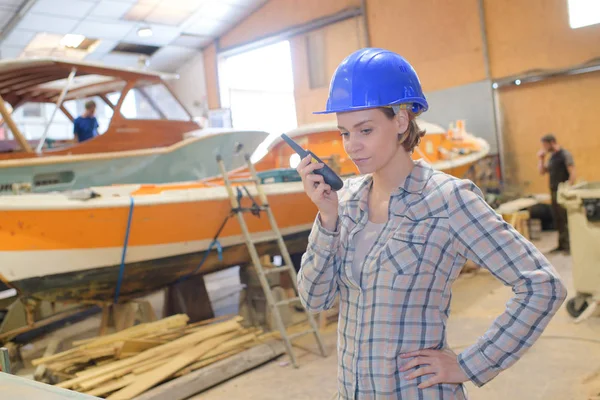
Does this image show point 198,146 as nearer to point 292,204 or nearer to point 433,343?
point 292,204

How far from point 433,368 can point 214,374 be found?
2.95 metres

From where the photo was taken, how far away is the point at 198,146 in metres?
6.21

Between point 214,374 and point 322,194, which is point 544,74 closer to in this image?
point 214,374

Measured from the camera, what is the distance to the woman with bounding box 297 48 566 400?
134 centimetres

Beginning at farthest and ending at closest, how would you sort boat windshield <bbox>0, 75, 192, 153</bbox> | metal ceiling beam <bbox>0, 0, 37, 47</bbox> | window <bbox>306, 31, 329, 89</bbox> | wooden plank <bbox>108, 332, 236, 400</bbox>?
window <bbox>306, 31, 329, 89</bbox> < metal ceiling beam <bbox>0, 0, 37, 47</bbox> < boat windshield <bbox>0, 75, 192, 153</bbox> < wooden plank <bbox>108, 332, 236, 400</bbox>

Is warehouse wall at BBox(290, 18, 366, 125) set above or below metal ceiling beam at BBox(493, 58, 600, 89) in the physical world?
above

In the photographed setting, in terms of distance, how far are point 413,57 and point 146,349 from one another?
929 centimetres

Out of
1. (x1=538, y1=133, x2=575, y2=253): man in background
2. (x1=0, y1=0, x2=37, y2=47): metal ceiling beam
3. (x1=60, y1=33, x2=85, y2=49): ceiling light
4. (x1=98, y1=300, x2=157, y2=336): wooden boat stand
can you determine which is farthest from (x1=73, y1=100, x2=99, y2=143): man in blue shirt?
(x1=60, y1=33, x2=85, y2=49): ceiling light

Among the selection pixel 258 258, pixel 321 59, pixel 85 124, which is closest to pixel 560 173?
pixel 258 258

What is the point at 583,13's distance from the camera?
9609 millimetres

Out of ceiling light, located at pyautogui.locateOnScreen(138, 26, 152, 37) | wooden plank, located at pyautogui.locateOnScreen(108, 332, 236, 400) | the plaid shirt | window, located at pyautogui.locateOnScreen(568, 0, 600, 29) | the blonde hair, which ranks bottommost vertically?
wooden plank, located at pyautogui.locateOnScreen(108, 332, 236, 400)

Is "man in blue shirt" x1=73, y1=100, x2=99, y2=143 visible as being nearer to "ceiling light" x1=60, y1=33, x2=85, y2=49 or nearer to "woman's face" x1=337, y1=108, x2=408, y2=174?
"woman's face" x1=337, y1=108, x2=408, y2=174

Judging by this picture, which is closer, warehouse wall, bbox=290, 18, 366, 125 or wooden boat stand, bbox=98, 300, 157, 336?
wooden boat stand, bbox=98, 300, 157, 336

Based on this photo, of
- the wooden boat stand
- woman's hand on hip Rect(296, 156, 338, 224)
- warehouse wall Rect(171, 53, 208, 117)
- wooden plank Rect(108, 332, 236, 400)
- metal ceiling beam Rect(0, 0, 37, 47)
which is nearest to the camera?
woman's hand on hip Rect(296, 156, 338, 224)
